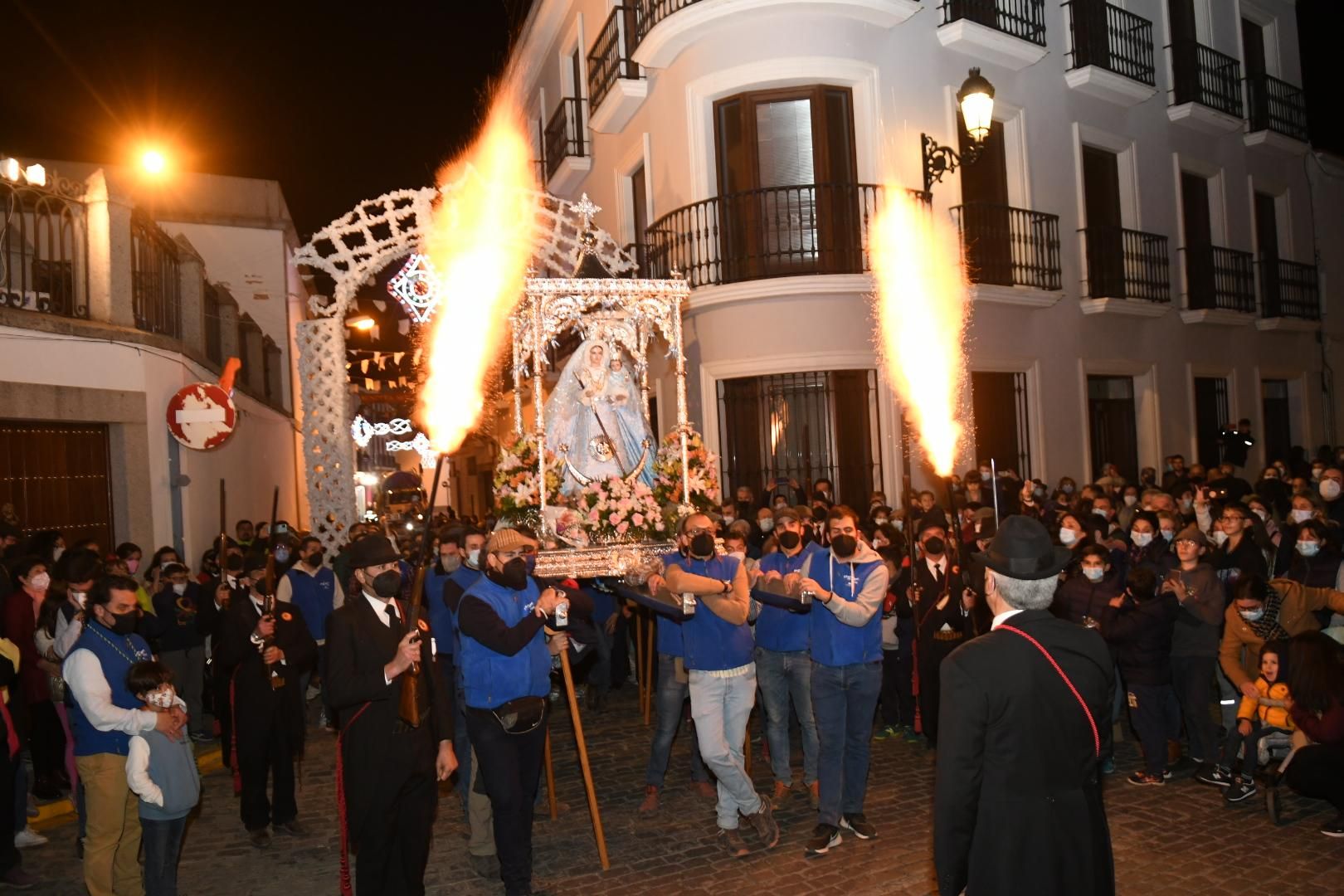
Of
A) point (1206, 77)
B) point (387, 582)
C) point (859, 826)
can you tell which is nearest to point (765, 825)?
point (859, 826)

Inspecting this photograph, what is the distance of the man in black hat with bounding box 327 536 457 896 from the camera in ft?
16.8

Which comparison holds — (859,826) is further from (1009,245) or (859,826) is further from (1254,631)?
(1009,245)


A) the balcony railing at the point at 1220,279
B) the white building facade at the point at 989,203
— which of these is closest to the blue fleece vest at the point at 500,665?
the white building facade at the point at 989,203

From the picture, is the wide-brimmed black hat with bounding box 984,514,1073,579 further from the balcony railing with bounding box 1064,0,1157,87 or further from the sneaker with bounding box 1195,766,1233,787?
the balcony railing with bounding box 1064,0,1157,87

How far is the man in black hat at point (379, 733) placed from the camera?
5121mm

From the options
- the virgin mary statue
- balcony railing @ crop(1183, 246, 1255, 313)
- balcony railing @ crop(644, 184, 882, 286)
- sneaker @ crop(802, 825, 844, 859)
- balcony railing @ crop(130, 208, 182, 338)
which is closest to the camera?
sneaker @ crop(802, 825, 844, 859)

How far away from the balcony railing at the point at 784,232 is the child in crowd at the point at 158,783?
10.7 m

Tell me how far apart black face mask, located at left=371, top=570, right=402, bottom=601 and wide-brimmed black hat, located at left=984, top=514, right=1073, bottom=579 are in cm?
280

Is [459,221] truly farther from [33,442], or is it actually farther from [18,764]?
[18,764]

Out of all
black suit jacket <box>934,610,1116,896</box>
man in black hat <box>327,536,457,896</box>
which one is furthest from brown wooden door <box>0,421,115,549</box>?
black suit jacket <box>934,610,1116,896</box>

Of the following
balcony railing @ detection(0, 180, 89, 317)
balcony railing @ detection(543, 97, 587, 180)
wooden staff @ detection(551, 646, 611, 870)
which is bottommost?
wooden staff @ detection(551, 646, 611, 870)

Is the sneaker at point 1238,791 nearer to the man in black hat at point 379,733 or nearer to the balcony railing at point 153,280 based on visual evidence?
the man in black hat at point 379,733

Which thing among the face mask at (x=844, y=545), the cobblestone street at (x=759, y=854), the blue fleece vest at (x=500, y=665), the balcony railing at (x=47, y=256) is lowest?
the cobblestone street at (x=759, y=854)

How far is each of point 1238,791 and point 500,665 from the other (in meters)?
4.86
